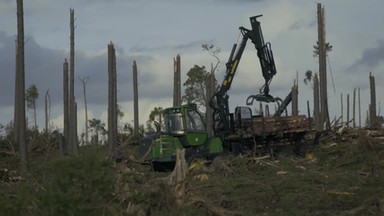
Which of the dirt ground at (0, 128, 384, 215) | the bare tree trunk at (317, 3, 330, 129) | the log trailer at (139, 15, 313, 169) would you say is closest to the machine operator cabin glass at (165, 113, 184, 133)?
the log trailer at (139, 15, 313, 169)

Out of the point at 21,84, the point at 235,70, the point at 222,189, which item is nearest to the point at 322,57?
the point at 235,70

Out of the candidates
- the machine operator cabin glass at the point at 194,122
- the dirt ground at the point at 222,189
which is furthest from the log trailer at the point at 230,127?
the dirt ground at the point at 222,189

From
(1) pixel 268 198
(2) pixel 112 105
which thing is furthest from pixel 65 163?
(2) pixel 112 105

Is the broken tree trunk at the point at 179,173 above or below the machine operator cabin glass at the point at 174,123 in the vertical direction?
below

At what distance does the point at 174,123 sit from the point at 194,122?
64 centimetres

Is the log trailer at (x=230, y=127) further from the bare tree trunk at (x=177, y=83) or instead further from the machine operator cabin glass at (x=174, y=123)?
the bare tree trunk at (x=177, y=83)

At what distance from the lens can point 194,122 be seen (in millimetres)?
21125

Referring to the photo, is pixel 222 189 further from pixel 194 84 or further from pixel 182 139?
pixel 194 84

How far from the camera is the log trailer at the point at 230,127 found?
21.0 m

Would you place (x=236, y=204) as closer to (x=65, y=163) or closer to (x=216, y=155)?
(x=65, y=163)

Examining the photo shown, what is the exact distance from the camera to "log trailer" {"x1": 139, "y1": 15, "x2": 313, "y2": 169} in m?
21.0

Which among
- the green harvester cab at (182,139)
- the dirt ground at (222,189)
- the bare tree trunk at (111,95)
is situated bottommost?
the dirt ground at (222,189)

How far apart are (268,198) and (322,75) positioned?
1952cm

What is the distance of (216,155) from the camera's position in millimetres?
21234
